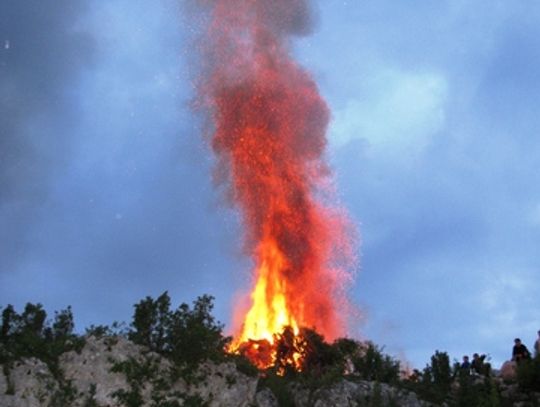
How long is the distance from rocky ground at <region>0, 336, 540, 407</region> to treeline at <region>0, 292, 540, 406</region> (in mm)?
320

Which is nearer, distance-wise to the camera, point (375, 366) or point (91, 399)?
point (91, 399)

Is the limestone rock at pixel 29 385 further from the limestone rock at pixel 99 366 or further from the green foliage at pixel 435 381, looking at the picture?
the green foliage at pixel 435 381

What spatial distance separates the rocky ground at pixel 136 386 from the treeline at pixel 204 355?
320 mm

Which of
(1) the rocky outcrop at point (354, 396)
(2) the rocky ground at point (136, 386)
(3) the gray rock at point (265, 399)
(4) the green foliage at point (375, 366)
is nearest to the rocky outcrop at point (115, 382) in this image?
(2) the rocky ground at point (136, 386)

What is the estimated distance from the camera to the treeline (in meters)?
21.8

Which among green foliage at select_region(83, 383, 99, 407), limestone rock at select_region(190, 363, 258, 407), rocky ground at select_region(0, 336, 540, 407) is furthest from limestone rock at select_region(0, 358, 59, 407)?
limestone rock at select_region(190, 363, 258, 407)

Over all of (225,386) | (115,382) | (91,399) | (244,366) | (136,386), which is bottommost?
(91,399)

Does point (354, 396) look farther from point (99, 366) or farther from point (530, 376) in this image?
point (99, 366)

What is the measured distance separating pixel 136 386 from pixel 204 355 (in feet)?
9.39

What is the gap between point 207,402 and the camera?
21.1 m

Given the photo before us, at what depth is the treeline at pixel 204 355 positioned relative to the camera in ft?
71.5

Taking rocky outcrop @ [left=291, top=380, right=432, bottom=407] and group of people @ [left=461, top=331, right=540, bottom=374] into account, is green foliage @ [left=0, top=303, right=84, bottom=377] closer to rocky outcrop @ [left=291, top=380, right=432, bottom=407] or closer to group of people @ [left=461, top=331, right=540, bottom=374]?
rocky outcrop @ [left=291, top=380, right=432, bottom=407]

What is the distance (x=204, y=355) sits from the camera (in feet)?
75.3

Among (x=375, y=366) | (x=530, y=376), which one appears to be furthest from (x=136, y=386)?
(x=530, y=376)
